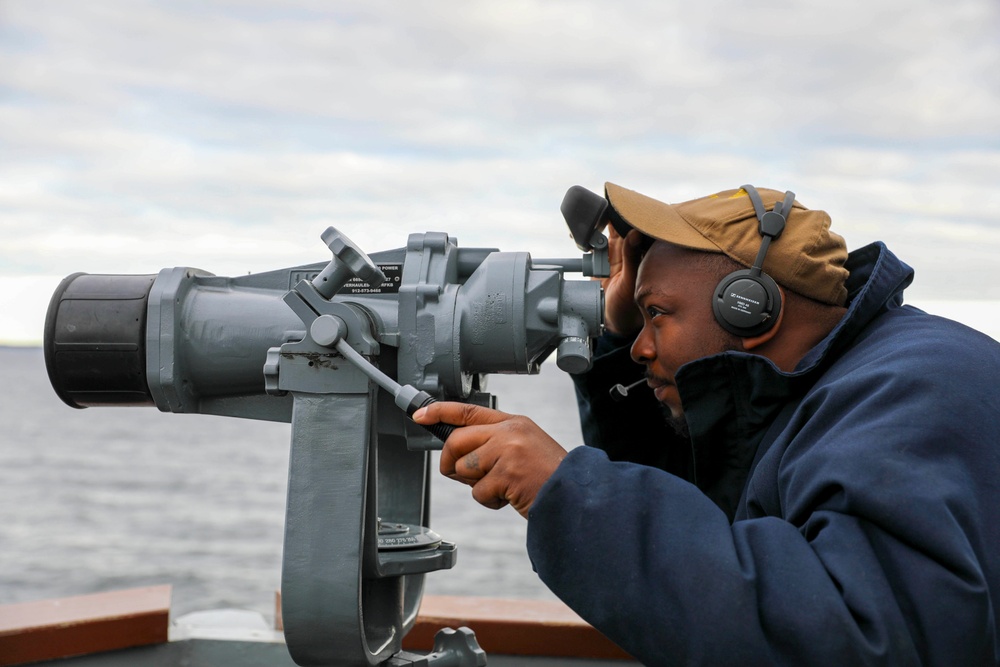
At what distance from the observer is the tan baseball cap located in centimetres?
186

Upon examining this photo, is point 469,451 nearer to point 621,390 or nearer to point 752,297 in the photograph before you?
point 752,297

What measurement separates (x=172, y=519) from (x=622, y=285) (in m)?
28.0

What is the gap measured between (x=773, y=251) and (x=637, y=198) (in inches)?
11.7

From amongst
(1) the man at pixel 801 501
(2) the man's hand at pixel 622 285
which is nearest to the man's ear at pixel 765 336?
(1) the man at pixel 801 501

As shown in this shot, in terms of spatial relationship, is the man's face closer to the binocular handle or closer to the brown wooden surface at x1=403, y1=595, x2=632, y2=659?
the binocular handle

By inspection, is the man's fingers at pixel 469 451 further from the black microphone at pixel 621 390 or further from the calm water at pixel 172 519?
the calm water at pixel 172 519

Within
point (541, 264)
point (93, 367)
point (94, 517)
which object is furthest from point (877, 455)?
point (94, 517)

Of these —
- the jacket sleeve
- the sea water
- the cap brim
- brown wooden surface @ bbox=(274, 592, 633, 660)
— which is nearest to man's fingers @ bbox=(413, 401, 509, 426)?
the jacket sleeve

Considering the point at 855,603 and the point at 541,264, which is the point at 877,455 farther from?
the point at 541,264

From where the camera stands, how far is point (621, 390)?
2309 mm

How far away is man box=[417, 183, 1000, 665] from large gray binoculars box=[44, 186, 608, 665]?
19 cm

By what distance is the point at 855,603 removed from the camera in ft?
4.28

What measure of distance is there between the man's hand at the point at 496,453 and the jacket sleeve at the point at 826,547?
1.7 inches

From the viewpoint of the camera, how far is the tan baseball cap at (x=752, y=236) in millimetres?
1857
